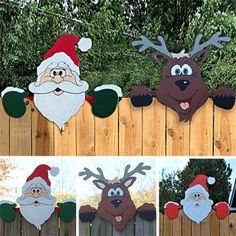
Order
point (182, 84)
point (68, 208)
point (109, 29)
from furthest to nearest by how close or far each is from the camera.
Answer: point (109, 29), point (68, 208), point (182, 84)

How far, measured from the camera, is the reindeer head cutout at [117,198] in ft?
7.89

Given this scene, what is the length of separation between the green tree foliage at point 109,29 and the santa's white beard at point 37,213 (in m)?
0.66

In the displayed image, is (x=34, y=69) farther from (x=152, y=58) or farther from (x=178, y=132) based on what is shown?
(x=178, y=132)

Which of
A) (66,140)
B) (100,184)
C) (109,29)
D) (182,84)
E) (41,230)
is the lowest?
(41,230)

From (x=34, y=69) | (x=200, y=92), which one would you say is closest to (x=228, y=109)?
(x=200, y=92)

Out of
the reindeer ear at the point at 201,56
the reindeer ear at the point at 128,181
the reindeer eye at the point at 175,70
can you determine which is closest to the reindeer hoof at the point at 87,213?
the reindeer ear at the point at 128,181

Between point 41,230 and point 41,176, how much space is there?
11.4 inches

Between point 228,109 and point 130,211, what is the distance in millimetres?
726

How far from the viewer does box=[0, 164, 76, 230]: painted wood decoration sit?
2432mm

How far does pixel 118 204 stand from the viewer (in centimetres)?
241

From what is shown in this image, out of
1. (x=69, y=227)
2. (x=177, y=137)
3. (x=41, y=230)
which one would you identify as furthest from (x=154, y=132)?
(x=41, y=230)

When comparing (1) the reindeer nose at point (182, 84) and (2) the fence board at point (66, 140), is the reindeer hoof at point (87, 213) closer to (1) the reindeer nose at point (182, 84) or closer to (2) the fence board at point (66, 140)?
(2) the fence board at point (66, 140)

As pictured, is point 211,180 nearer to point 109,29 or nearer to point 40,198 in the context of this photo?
point 40,198

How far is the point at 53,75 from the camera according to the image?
238cm
